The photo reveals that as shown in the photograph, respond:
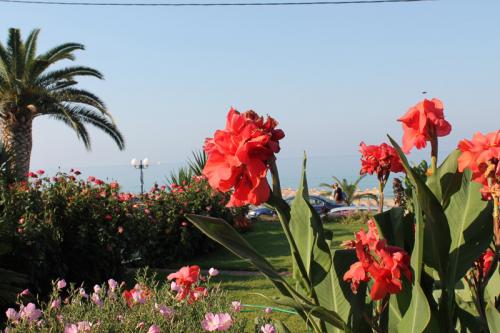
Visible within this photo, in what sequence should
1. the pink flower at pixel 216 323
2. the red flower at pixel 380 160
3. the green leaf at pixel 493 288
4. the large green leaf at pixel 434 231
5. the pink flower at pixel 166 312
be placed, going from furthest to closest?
1. the pink flower at pixel 166 312
2. the pink flower at pixel 216 323
3. the red flower at pixel 380 160
4. the green leaf at pixel 493 288
5. the large green leaf at pixel 434 231

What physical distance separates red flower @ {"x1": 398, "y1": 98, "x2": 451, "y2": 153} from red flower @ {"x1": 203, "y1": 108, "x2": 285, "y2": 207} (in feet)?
1.54

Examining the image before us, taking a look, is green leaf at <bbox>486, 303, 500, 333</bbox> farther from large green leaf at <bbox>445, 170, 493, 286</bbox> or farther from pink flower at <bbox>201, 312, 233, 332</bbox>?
pink flower at <bbox>201, 312, 233, 332</bbox>

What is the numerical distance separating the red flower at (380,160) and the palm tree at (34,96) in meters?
15.9

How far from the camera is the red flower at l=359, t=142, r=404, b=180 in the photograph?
182 cm

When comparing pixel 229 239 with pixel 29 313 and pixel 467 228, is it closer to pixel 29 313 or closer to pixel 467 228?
pixel 467 228

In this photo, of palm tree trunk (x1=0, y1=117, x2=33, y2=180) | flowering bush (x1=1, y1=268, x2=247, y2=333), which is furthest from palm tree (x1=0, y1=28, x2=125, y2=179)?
flowering bush (x1=1, y1=268, x2=247, y2=333)

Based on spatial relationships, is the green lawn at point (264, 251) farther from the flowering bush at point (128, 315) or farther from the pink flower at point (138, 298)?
the pink flower at point (138, 298)

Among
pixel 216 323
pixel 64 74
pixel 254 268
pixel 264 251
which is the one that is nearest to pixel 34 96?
pixel 64 74

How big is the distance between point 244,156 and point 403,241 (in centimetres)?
65

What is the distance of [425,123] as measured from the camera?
→ 4.92 feet

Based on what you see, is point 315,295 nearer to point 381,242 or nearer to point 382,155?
point 381,242

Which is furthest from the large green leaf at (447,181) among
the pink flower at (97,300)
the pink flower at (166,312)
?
the pink flower at (97,300)

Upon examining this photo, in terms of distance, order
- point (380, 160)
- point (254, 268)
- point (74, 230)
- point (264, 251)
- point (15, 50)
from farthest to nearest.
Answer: point (15, 50)
point (264, 251)
point (74, 230)
point (254, 268)
point (380, 160)

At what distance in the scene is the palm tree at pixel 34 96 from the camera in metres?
16.3
